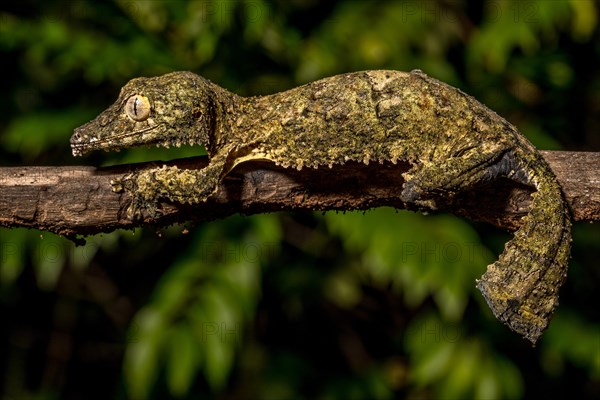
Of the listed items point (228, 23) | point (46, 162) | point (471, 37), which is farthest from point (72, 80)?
point (471, 37)

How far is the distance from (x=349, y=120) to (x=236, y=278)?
1.64 m

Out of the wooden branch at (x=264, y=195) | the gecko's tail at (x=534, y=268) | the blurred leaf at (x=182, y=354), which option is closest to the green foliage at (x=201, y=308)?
the blurred leaf at (x=182, y=354)

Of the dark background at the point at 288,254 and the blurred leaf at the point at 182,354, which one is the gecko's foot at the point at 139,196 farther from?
the blurred leaf at the point at 182,354

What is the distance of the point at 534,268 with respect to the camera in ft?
11.8

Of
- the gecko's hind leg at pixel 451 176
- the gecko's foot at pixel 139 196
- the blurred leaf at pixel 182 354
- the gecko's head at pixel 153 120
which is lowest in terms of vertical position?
the blurred leaf at pixel 182 354

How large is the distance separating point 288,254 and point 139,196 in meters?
2.85

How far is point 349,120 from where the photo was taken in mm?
3859

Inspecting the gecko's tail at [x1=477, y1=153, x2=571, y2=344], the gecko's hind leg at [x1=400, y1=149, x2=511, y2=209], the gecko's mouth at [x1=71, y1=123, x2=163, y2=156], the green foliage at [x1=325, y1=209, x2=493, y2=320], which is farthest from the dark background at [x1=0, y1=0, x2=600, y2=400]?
the gecko's hind leg at [x1=400, y1=149, x2=511, y2=209]

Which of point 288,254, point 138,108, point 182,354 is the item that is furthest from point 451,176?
point 288,254

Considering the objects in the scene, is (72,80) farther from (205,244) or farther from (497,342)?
(497,342)

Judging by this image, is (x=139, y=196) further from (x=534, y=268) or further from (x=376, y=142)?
(x=534, y=268)

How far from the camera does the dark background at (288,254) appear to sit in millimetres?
5043

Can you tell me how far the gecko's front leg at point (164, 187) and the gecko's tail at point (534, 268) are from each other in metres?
1.35

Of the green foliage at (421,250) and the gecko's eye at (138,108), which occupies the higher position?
the gecko's eye at (138,108)
